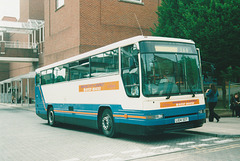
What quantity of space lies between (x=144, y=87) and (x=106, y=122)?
7.36 feet

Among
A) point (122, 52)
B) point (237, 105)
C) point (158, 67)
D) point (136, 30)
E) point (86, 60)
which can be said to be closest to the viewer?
point (158, 67)

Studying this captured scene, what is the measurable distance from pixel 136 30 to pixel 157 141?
18237 millimetres

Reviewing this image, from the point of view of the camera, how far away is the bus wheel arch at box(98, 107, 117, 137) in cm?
921

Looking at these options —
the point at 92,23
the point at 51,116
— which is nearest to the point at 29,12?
the point at 92,23

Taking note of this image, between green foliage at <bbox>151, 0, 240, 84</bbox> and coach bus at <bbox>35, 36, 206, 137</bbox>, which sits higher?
green foliage at <bbox>151, 0, 240, 84</bbox>

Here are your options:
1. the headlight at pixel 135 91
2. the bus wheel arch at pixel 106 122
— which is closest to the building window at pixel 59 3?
the bus wheel arch at pixel 106 122

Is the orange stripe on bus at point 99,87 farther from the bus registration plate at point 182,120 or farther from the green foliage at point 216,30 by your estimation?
the green foliage at point 216,30

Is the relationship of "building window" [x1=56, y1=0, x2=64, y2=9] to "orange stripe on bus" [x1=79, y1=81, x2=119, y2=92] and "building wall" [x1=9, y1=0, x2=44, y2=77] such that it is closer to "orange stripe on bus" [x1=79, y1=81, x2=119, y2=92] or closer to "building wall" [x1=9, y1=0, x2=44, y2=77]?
"building wall" [x1=9, y1=0, x2=44, y2=77]

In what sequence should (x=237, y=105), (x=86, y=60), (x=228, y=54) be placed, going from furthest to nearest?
(x=228, y=54) < (x=237, y=105) < (x=86, y=60)

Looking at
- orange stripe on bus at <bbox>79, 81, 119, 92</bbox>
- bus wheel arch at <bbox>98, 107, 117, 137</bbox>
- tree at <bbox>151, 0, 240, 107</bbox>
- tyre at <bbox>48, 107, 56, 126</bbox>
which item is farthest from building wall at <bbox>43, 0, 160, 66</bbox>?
bus wheel arch at <bbox>98, 107, 117, 137</bbox>

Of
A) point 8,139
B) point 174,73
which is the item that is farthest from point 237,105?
point 8,139

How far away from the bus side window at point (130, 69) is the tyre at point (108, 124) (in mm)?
1310

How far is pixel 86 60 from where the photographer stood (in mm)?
10820

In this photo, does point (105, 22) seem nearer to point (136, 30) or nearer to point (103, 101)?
point (136, 30)
